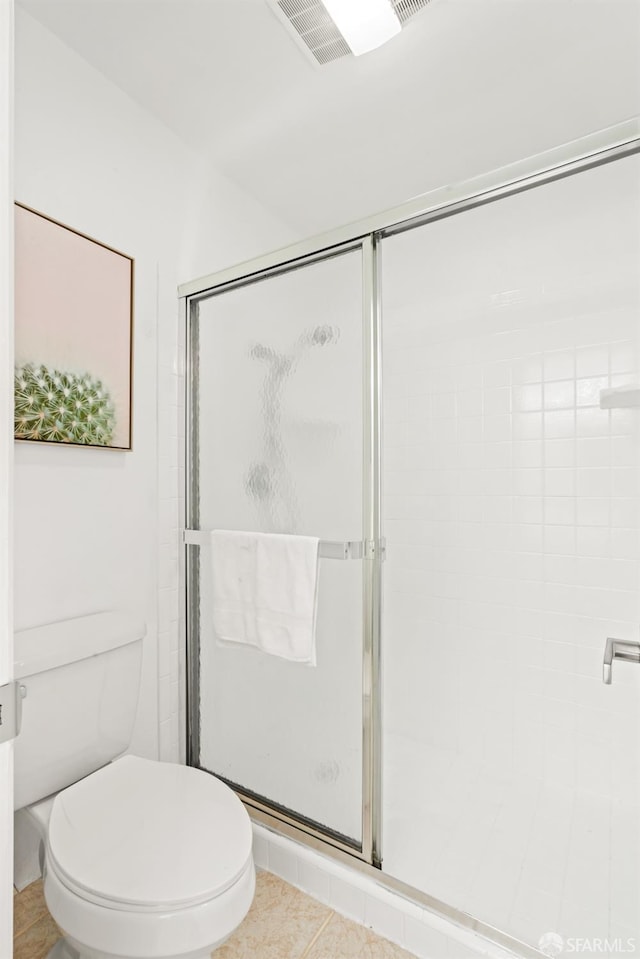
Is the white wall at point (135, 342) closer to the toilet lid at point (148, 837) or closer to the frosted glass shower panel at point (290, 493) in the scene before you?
the frosted glass shower panel at point (290, 493)

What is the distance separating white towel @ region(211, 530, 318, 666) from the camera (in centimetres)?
137

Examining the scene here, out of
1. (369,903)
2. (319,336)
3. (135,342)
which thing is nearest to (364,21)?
(319,336)

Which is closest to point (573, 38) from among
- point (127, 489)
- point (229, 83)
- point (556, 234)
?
point (556, 234)

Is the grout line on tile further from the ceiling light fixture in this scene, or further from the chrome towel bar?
the ceiling light fixture

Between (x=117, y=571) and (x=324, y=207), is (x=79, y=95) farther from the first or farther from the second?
(x=117, y=571)

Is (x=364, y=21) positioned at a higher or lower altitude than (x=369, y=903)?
higher

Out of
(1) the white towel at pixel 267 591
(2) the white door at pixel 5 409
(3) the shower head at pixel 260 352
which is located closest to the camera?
(2) the white door at pixel 5 409

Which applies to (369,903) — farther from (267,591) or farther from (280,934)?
Result: (267,591)

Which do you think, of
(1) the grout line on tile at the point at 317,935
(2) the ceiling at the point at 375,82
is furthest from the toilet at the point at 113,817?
(2) the ceiling at the point at 375,82

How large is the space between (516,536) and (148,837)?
1469 mm

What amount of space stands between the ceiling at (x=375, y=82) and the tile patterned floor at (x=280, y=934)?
A: 2.19 metres

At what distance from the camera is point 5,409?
60 cm

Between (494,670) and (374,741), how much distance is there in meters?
0.81

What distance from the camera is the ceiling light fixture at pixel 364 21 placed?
48.9 inches
